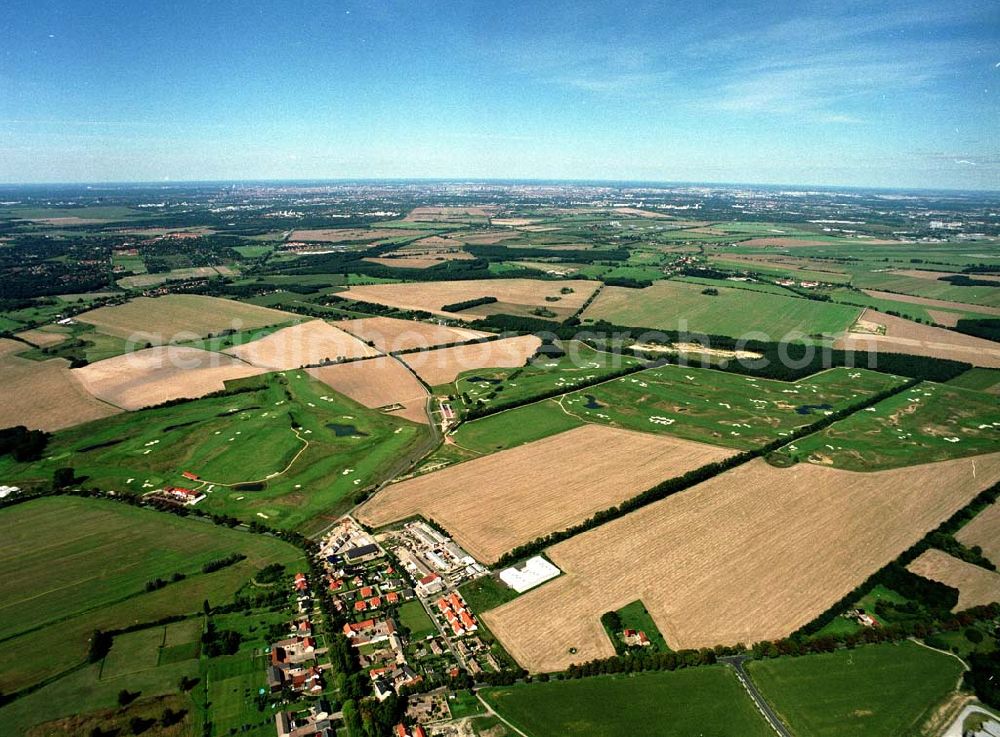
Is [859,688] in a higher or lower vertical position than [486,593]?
lower

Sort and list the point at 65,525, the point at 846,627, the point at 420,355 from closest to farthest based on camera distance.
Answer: the point at 846,627 → the point at 65,525 → the point at 420,355

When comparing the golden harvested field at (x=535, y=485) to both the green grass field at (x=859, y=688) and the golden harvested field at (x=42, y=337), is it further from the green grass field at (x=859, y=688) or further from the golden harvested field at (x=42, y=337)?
the golden harvested field at (x=42, y=337)

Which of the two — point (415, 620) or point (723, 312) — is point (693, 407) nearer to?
point (415, 620)

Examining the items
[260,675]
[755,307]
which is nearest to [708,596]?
[260,675]

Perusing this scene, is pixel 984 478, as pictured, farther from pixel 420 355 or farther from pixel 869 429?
pixel 420 355

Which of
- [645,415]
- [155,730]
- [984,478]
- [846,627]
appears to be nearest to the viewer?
[155,730]

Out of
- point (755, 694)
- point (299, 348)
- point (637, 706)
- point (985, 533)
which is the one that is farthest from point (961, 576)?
point (299, 348)
